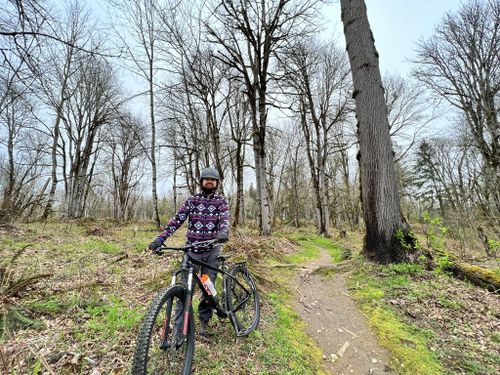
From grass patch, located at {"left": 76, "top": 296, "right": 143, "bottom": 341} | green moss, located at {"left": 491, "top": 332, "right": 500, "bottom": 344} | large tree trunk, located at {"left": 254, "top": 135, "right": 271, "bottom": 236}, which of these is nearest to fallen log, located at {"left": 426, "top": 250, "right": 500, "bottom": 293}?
green moss, located at {"left": 491, "top": 332, "right": 500, "bottom": 344}

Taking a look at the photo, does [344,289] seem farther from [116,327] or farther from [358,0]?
[358,0]

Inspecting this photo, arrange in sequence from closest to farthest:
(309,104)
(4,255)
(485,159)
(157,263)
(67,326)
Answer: (67,326), (4,255), (157,263), (485,159), (309,104)

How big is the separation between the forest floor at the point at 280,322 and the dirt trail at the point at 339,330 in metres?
0.02

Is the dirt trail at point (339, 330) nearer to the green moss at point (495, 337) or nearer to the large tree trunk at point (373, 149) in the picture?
the large tree trunk at point (373, 149)

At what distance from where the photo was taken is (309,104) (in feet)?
49.8

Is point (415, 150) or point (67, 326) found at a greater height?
point (415, 150)

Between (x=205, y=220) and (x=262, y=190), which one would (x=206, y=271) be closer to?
(x=205, y=220)

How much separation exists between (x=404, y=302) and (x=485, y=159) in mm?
13257

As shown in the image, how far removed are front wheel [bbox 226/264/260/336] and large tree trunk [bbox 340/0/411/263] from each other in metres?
3.32

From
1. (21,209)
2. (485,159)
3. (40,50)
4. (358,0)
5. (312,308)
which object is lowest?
(312,308)

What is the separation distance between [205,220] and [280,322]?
82.7 inches

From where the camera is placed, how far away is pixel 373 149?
5.75 m

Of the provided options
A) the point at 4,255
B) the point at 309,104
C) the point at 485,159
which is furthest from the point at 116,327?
the point at 485,159

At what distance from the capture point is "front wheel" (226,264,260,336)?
3.34 m
